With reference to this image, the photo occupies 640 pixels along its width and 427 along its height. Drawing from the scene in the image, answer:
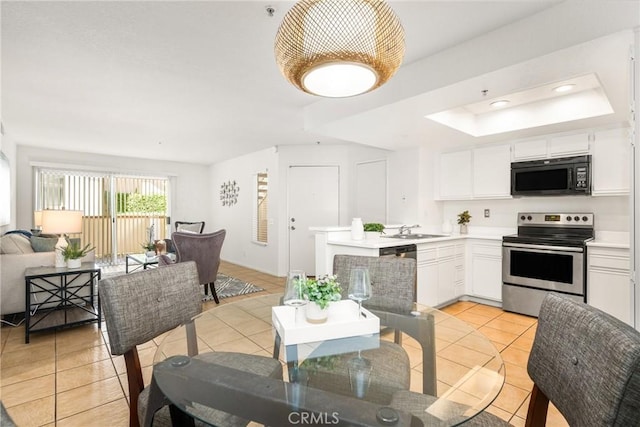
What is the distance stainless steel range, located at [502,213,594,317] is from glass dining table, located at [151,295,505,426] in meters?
2.35

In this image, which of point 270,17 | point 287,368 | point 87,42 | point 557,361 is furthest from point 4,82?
point 557,361

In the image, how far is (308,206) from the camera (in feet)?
18.3

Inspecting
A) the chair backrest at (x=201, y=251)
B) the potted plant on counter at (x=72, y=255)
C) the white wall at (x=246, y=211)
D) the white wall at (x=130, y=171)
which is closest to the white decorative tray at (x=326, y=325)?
the chair backrest at (x=201, y=251)

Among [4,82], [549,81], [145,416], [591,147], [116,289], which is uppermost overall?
[4,82]

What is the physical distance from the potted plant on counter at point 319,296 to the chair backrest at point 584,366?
2.41ft

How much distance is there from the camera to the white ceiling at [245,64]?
1883 millimetres

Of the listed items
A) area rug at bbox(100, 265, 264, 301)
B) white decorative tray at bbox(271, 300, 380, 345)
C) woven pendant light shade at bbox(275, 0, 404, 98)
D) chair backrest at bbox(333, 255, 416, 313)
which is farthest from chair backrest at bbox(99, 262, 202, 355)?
area rug at bbox(100, 265, 264, 301)

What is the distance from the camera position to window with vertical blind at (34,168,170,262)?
6281mm

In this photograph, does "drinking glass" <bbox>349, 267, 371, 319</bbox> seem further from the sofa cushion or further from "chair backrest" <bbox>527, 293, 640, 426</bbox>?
the sofa cushion

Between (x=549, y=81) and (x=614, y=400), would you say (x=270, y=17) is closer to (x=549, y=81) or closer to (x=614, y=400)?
(x=549, y=81)

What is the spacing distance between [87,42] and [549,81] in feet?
10.6

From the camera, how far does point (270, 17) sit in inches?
77.6

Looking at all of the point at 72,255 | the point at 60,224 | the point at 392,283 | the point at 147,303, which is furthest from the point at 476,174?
the point at 60,224

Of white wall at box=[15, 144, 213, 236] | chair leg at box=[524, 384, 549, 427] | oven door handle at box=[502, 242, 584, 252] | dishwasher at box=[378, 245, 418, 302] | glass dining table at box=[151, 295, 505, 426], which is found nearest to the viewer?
glass dining table at box=[151, 295, 505, 426]
